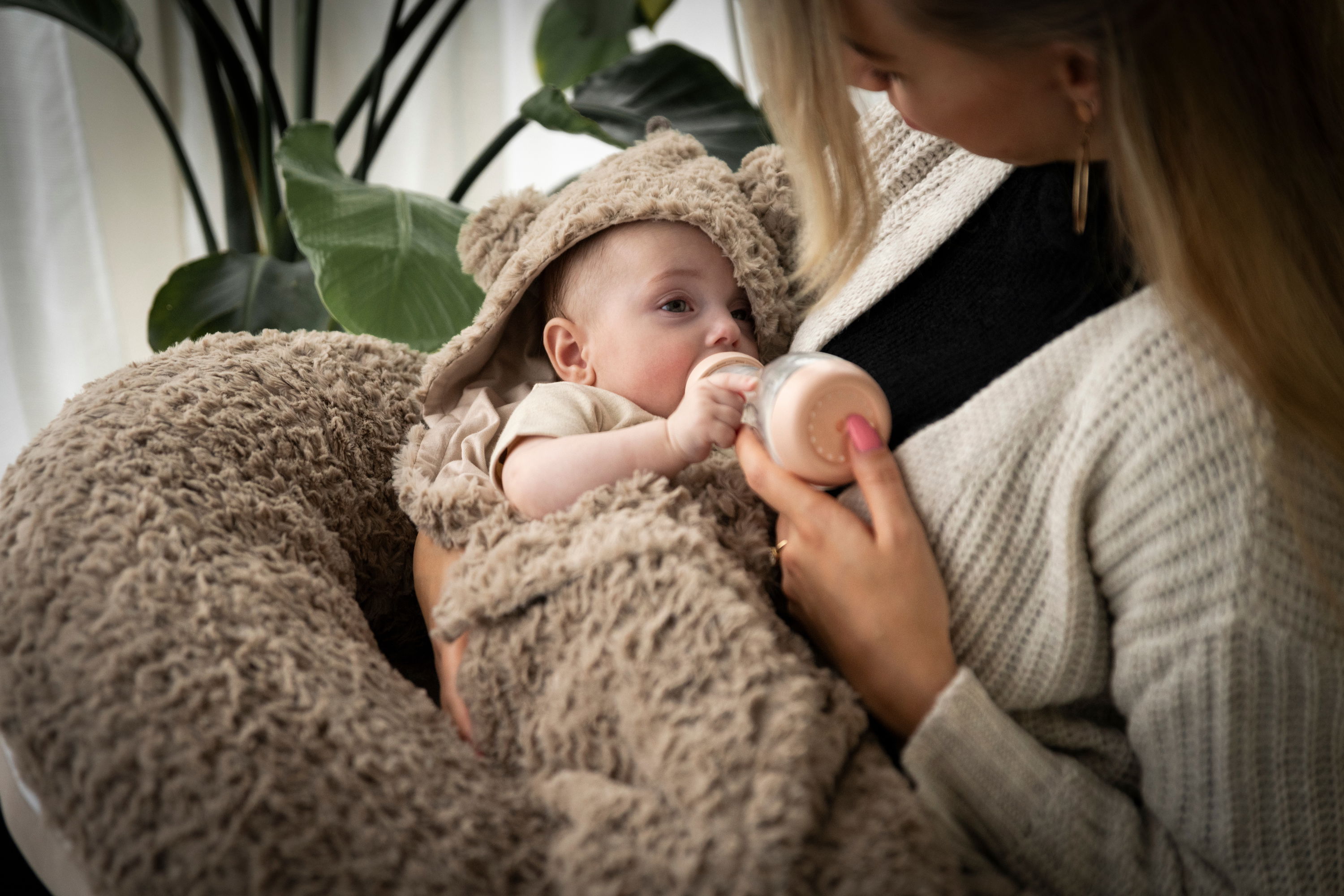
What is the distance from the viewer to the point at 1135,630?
65 cm

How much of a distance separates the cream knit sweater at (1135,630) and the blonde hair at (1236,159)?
0.12ft

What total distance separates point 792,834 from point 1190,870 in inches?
Answer: 13.2

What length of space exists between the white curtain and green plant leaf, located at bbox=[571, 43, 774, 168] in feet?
3.76

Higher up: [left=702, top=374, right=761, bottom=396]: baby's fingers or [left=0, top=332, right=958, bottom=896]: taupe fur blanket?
[left=702, top=374, right=761, bottom=396]: baby's fingers

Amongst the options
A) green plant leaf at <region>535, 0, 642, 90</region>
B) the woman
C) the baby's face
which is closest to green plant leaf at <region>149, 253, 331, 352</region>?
green plant leaf at <region>535, 0, 642, 90</region>

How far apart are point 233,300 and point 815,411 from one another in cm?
128

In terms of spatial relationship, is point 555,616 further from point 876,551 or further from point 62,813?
point 62,813

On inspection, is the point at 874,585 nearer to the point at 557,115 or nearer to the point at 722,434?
the point at 722,434

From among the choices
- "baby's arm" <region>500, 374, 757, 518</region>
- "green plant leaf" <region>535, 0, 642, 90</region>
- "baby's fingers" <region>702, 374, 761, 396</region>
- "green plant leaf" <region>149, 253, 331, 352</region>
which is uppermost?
"green plant leaf" <region>535, 0, 642, 90</region>

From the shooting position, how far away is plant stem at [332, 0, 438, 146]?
1881mm

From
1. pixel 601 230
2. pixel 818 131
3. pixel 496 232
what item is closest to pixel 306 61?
pixel 496 232

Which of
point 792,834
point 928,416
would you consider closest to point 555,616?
point 792,834

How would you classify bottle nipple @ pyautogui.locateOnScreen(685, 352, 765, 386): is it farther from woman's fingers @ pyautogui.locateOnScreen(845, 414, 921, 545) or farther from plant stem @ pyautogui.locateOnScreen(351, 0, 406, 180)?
plant stem @ pyautogui.locateOnScreen(351, 0, 406, 180)

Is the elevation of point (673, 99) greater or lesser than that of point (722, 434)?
greater
